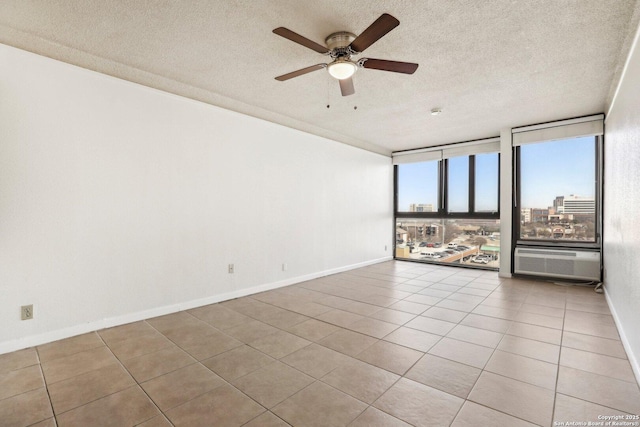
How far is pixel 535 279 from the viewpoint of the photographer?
201 inches

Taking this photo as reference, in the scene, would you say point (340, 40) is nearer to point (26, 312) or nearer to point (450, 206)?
point (26, 312)

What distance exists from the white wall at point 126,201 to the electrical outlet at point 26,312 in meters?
0.04

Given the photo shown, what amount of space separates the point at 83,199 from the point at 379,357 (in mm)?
2959

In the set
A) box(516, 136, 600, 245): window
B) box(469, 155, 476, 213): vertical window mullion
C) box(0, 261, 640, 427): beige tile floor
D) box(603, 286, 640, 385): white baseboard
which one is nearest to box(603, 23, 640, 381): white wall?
box(603, 286, 640, 385): white baseboard

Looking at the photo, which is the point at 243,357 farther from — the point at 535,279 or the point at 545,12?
A: the point at 535,279

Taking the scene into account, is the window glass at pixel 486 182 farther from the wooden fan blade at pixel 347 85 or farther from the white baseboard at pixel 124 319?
the wooden fan blade at pixel 347 85

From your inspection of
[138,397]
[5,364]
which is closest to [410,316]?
[138,397]

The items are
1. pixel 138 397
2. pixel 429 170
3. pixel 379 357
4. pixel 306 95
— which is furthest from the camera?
pixel 429 170

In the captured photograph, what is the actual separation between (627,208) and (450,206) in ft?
12.6

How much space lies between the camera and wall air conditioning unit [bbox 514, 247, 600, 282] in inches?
181

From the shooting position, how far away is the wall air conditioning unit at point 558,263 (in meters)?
4.61

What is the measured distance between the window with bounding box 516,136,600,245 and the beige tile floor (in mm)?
1748

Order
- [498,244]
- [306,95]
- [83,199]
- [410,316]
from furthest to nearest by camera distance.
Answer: [498,244], [306,95], [410,316], [83,199]

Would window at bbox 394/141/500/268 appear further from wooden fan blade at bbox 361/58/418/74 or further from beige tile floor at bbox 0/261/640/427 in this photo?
wooden fan blade at bbox 361/58/418/74
